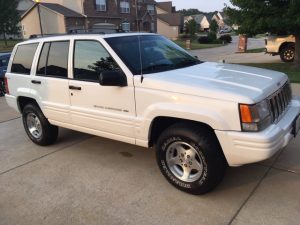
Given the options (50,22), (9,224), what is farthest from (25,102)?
(50,22)

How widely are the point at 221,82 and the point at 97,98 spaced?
1642 mm

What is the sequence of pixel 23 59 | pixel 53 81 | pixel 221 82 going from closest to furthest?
pixel 221 82, pixel 53 81, pixel 23 59

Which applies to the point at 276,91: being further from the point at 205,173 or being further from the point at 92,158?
the point at 92,158

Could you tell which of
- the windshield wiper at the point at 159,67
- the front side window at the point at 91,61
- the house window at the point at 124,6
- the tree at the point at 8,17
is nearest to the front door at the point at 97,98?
the front side window at the point at 91,61

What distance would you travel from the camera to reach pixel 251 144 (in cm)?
326

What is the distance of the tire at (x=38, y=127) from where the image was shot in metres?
5.47

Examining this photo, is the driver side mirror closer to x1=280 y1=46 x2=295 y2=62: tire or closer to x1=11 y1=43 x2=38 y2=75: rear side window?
x1=11 y1=43 x2=38 y2=75: rear side window

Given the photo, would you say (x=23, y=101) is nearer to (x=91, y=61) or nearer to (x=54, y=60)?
(x=54, y=60)

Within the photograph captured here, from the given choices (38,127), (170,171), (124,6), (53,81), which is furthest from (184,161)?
(124,6)

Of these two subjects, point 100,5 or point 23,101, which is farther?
point 100,5

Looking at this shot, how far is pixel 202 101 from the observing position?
11.4ft

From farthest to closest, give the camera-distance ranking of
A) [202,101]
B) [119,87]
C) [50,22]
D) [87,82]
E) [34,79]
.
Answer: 1. [50,22]
2. [34,79]
3. [87,82]
4. [119,87]
5. [202,101]

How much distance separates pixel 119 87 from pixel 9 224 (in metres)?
1.93

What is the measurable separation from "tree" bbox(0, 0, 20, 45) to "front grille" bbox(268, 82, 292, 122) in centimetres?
3845
